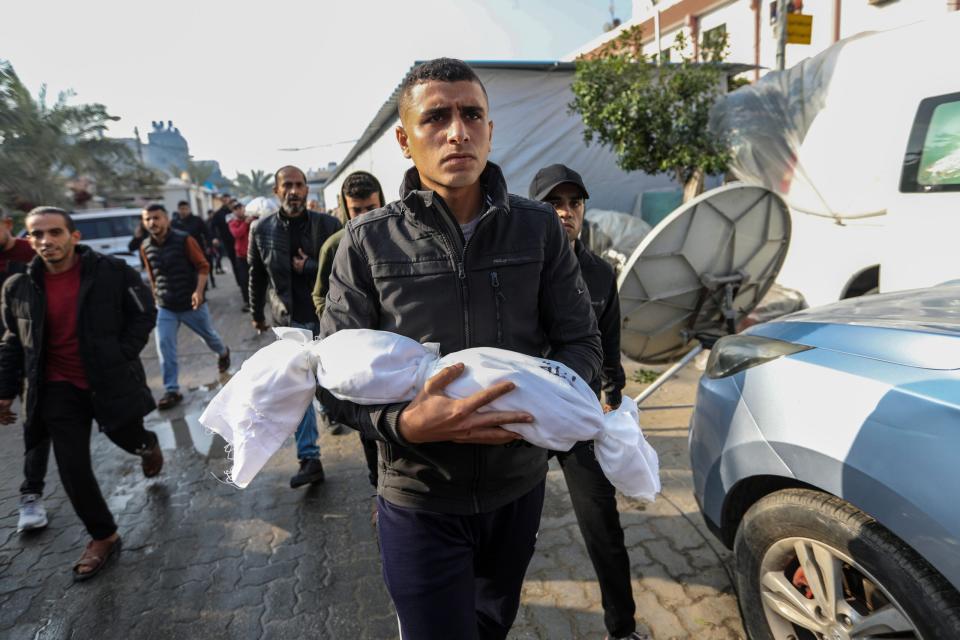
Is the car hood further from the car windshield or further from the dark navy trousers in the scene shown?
the car windshield

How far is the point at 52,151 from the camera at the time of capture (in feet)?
68.7

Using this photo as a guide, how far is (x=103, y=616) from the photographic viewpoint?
2656 mm

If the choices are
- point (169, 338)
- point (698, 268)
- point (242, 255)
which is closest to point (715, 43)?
point (698, 268)

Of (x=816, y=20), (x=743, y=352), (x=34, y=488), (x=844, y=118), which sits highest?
(x=816, y=20)

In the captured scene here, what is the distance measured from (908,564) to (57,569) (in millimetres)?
3816

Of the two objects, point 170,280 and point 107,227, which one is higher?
point 107,227

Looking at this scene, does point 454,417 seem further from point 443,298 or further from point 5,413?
point 5,413

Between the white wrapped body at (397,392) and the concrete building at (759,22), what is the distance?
315 inches

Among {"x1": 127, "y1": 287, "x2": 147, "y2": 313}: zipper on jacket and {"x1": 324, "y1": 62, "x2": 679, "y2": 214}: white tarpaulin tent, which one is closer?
{"x1": 127, "y1": 287, "x2": 147, "y2": 313}: zipper on jacket

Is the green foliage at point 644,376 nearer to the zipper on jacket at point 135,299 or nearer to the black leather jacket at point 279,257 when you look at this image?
the black leather jacket at point 279,257

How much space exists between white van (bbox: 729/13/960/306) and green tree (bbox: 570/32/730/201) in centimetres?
79

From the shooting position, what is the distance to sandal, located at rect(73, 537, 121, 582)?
2918mm

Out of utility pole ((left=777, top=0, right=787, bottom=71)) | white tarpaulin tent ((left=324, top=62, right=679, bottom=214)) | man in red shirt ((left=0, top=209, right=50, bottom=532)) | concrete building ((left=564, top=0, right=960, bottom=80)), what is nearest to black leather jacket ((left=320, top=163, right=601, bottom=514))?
man in red shirt ((left=0, top=209, right=50, bottom=532))

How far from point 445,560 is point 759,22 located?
18.4 m
